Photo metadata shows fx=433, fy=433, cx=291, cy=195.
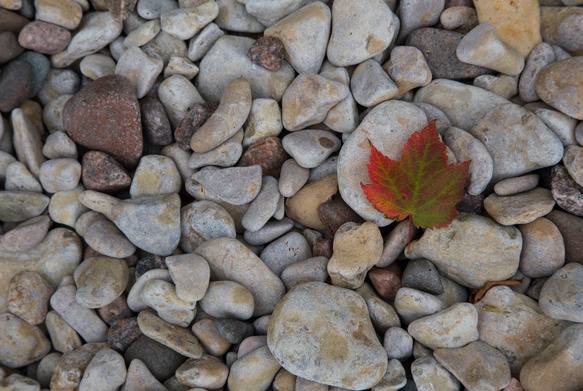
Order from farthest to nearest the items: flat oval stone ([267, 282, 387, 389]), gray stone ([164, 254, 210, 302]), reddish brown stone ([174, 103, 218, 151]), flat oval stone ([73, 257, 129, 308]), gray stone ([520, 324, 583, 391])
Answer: reddish brown stone ([174, 103, 218, 151]) < flat oval stone ([73, 257, 129, 308]) < gray stone ([164, 254, 210, 302]) < flat oval stone ([267, 282, 387, 389]) < gray stone ([520, 324, 583, 391])

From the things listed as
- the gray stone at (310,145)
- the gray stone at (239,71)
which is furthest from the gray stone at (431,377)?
the gray stone at (239,71)

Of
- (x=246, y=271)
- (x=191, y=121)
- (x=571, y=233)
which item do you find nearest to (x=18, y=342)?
(x=246, y=271)

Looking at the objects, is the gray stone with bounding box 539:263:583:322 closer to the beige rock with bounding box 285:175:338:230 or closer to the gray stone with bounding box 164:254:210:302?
the beige rock with bounding box 285:175:338:230

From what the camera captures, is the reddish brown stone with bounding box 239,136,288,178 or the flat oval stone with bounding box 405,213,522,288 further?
the reddish brown stone with bounding box 239,136,288,178

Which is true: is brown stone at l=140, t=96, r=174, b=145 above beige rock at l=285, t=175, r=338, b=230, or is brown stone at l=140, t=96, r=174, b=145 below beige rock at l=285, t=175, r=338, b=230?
above

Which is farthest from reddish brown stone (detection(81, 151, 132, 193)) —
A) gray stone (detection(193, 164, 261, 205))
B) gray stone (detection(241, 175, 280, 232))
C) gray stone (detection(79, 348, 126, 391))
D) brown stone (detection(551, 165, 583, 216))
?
brown stone (detection(551, 165, 583, 216))

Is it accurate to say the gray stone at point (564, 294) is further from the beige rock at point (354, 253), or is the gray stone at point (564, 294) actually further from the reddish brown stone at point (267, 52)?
the reddish brown stone at point (267, 52)
